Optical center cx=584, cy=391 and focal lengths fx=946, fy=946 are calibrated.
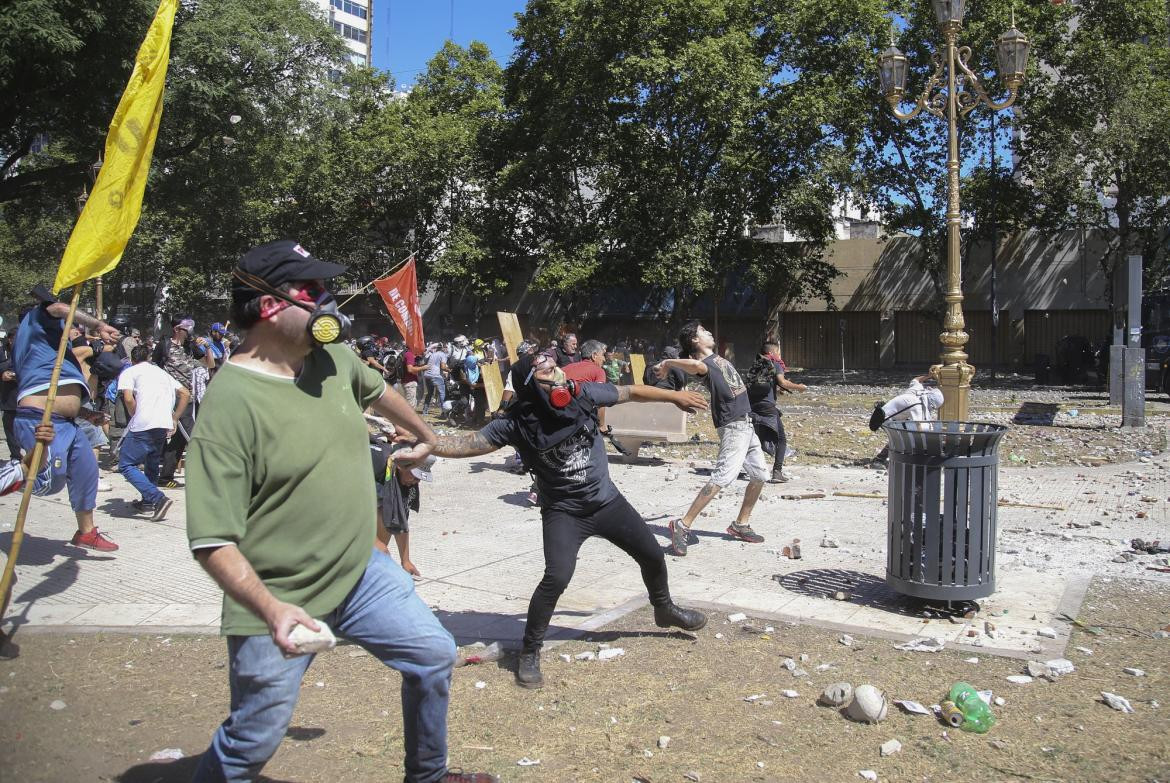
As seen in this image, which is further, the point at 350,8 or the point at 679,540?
the point at 350,8

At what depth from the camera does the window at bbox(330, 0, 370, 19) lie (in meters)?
89.4

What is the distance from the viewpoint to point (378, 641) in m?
2.93

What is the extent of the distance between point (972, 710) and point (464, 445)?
2562 millimetres

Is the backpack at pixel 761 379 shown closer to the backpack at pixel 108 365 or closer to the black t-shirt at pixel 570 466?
the black t-shirt at pixel 570 466

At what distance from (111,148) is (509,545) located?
4.30 m

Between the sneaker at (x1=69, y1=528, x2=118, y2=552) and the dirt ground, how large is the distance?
1841 millimetres

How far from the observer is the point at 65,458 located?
6.64 m

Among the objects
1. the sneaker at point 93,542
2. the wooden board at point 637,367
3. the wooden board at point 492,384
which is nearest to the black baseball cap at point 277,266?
the sneaker at point 93,542

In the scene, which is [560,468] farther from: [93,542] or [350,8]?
[350,8]

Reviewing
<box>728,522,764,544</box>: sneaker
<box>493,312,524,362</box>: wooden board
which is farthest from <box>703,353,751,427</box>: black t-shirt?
<box>493,312,524,362</box>: wooden board

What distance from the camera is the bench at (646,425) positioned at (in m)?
12.1

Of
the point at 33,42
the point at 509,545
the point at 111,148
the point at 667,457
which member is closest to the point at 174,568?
the point at 509,545

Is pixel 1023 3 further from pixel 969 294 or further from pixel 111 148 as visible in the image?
pixel 111 148

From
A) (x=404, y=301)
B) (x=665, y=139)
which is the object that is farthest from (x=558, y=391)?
(x=665, y=139)
